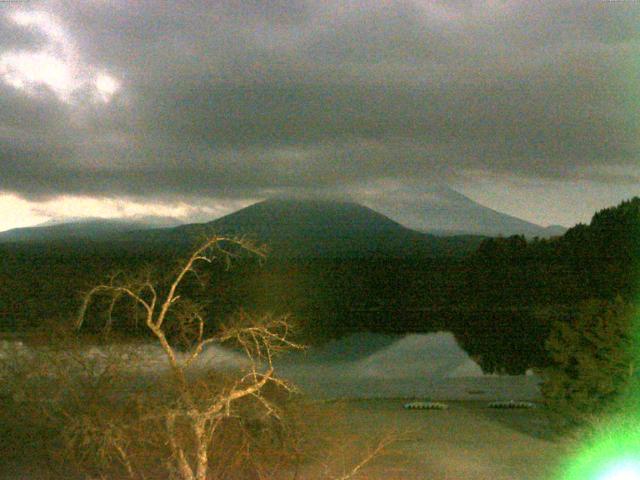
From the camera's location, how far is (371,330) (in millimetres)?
49938

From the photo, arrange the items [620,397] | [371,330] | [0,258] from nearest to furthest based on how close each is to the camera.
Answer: [620,397], [371,330], [0,258]

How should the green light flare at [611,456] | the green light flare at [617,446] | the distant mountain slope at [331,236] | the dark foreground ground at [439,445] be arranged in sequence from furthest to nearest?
the distant mountain slope at [331,236]
the dark foreground ground at [439,445]
the green light flare at [617,446]
the green light flare at [611,456]

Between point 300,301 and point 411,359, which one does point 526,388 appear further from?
point 300,301

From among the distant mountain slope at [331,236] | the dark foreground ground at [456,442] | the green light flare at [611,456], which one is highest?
the distant mountain slope at [331,236]

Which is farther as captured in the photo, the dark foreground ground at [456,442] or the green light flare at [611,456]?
the dark foreground ground at [456,442]

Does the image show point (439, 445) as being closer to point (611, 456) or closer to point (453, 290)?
point (611, 456)

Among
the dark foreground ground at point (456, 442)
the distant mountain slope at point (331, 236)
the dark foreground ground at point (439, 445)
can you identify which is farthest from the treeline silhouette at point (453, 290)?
the distant mountain slope at point (331, 236)

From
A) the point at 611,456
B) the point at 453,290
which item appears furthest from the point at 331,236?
the point at 611,456

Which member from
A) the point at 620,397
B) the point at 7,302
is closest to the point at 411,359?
the point at 620,397

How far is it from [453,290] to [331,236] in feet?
305

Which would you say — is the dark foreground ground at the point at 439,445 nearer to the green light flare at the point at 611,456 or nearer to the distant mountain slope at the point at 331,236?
the green light flare at the point at 611,456

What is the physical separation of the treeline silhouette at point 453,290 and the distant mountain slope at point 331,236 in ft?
143

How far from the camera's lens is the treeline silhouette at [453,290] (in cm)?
4741

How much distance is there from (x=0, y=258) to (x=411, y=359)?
54.1m
